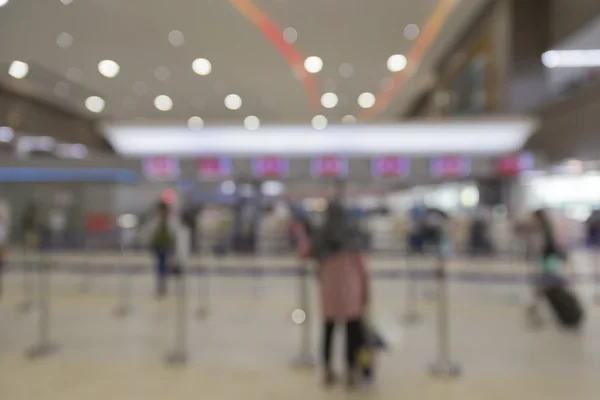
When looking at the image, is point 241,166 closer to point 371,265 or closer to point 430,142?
point 430,142

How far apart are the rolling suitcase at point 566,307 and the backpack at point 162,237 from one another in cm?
483

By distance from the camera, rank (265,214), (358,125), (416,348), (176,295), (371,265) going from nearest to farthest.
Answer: (416,348)
(358,125)
(176,295)
(265,214)
(371,265)

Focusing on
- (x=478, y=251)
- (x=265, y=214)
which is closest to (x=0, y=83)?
(x=265, y=214)

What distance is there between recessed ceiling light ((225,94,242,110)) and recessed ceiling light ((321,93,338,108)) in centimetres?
88

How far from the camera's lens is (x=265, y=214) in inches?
343

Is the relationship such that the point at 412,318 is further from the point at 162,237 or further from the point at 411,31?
the point at 162,237

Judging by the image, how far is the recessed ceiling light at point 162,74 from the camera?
121 inches

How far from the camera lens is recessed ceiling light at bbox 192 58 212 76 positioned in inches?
120

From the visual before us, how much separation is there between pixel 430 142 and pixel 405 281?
2744mm

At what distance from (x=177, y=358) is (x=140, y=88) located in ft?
7.58

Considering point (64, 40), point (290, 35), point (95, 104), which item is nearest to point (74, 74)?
point (64, 40)

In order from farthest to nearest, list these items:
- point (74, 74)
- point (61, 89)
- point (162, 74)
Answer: point (162, 74) → point (61, 89) → point (74, 74)

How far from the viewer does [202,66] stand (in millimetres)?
3133

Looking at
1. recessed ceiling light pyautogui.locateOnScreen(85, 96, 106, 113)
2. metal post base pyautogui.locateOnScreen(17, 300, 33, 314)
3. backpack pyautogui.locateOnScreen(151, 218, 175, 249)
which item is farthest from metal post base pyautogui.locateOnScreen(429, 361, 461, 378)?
metal post base pyautogui.locateOnScreen(17, 300, 33, 314)
